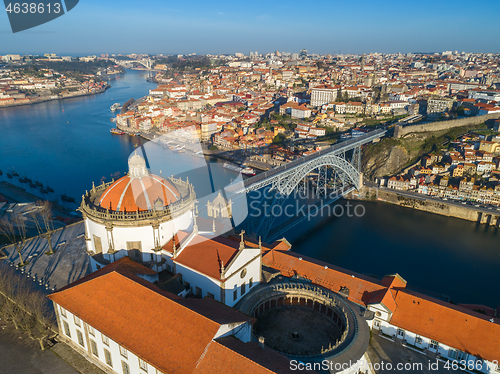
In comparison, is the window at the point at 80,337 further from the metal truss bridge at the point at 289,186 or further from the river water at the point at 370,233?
the river water at the point at 370,233

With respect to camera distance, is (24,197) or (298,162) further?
(24,197)

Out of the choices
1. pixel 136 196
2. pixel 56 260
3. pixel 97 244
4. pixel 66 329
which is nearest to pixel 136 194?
pixel 136 196

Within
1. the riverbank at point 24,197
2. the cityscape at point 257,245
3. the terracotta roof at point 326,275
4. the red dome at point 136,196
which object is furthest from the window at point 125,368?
the riverbank at point 24,197

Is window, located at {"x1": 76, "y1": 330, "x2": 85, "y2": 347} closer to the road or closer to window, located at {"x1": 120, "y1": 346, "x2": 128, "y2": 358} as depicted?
window, located at {"x1": 120, "y1": 346, "x2": 128, "y2": 358}

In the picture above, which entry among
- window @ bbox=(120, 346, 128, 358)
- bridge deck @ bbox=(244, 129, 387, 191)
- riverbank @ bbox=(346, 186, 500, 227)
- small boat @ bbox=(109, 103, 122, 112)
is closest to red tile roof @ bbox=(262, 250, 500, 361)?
bridge deck @ bbox=(244, 129, 387, 191)

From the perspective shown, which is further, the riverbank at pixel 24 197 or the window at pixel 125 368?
the riverbank at pixel 24 197

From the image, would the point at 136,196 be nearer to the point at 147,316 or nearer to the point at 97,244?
the point at 97,244
